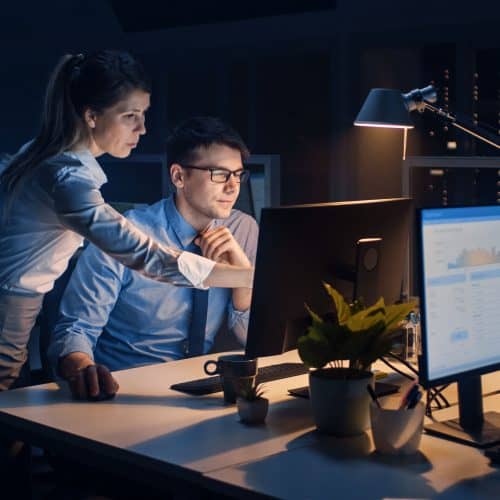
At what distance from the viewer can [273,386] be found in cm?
213

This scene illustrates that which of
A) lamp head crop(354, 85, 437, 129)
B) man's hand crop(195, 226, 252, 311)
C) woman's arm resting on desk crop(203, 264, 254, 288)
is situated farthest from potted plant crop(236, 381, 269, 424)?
lamp head crop(354, 85, 437, 129)

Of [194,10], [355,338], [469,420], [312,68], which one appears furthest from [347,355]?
[194,10]

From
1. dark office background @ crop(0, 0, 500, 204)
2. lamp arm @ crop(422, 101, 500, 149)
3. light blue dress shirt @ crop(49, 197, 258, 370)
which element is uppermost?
dark office background @ crop(0, 0, 500, 204)

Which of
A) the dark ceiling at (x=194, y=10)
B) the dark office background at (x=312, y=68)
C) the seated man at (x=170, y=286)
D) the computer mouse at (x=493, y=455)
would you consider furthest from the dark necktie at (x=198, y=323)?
the dark ceiling at (x=194, y=10)

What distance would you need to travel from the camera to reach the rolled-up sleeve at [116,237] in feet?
7.54

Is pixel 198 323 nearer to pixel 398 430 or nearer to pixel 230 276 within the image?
pixel 230 276

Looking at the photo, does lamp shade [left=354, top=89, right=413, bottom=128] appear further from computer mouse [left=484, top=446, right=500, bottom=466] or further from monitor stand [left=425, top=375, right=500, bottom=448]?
computer mouse [left=484, top=446, right=500, bottom=466]

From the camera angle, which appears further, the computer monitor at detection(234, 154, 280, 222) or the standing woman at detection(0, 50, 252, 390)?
the computer monitor at detection(234, 154, 280, 222)

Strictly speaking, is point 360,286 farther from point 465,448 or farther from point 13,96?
point 13,96

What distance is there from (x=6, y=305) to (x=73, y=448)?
31.2 inches

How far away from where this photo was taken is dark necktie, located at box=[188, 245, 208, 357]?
262 centimetres

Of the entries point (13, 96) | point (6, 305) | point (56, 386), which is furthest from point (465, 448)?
point (13, 96)

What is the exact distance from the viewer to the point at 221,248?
2604 mm

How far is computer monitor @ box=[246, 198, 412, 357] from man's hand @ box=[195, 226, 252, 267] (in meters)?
0.58
